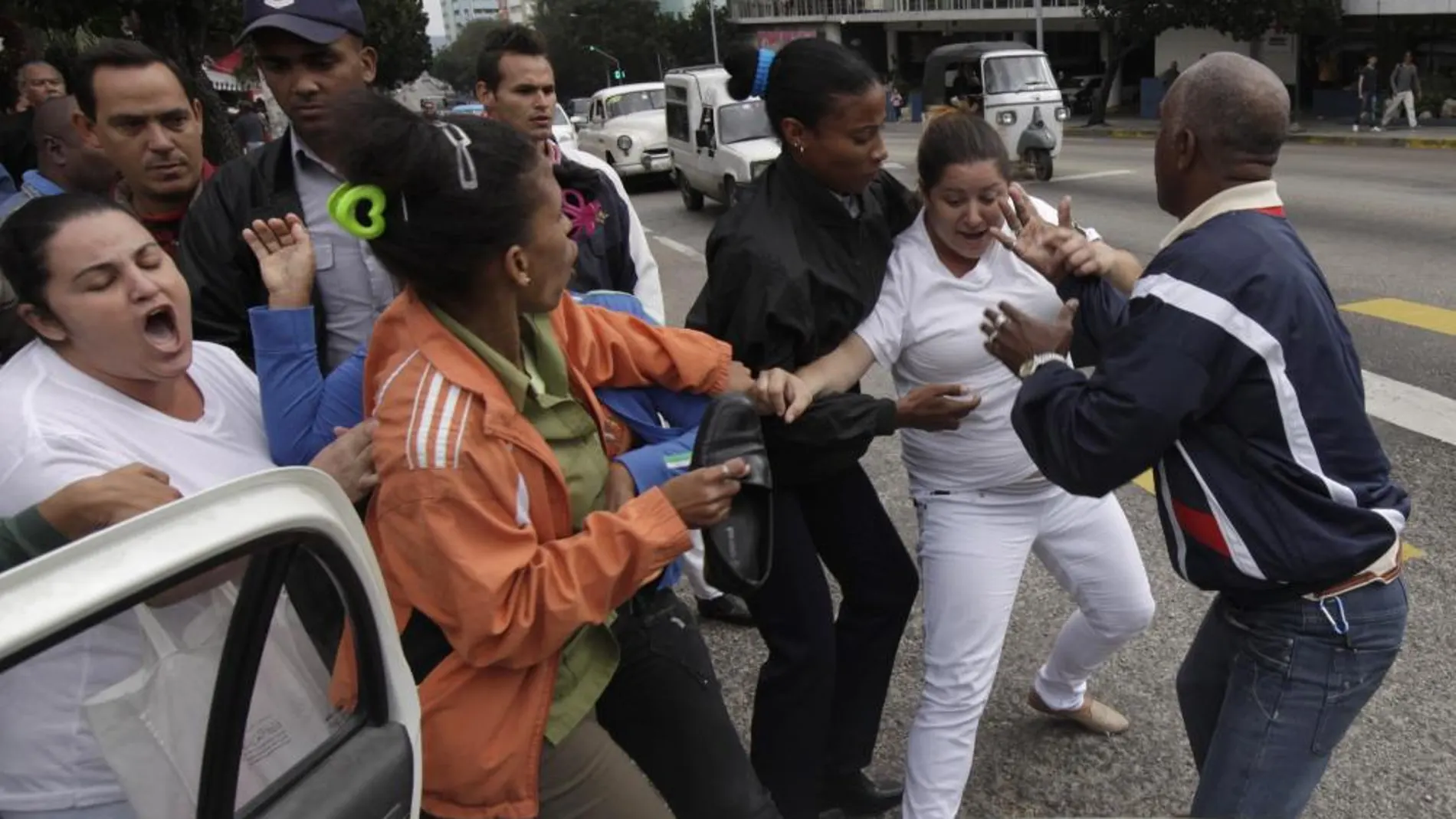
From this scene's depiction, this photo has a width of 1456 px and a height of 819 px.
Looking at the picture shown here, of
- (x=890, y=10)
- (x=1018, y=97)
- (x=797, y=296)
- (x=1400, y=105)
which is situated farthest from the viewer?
(x=890, y=10)

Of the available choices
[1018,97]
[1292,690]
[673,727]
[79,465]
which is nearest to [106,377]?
[79,465]

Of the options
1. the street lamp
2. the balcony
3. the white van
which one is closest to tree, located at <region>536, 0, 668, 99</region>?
the street lamp

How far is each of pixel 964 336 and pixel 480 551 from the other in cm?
151

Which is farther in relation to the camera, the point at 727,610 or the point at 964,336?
the point at 727,610

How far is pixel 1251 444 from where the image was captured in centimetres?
202

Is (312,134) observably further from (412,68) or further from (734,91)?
(412,68)

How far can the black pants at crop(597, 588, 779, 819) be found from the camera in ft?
6.87

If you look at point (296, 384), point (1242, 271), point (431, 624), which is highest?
point (1242, 271)

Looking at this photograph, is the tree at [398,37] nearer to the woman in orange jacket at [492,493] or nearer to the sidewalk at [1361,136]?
the woman in orange jacket at [492,493]

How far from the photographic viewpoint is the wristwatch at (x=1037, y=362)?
7.95ft

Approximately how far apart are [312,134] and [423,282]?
3.53 ft

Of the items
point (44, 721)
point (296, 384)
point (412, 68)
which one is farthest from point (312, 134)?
point (412, 68)

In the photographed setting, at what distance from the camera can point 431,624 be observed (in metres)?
1.84

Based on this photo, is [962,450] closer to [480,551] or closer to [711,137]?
[480,551]
